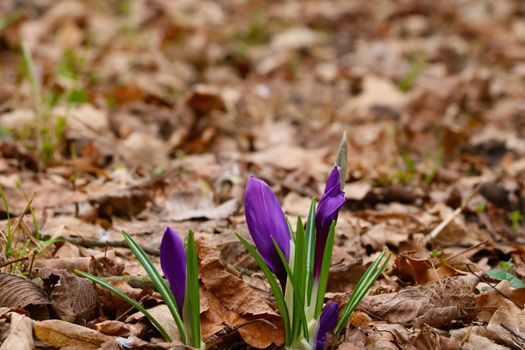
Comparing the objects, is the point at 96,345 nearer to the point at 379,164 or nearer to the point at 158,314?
the point at 158,314

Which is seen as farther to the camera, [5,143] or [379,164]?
[379,164]

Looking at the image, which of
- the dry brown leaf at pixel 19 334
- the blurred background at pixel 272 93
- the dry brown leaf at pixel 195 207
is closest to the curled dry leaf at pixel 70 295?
the dry brown leaf at pixel 19 334

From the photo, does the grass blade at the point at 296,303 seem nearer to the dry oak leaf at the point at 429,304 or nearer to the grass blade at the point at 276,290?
the grass blade at the point at 276,290

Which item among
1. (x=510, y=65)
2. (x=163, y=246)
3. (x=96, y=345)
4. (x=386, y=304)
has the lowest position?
(x=510, y=65)

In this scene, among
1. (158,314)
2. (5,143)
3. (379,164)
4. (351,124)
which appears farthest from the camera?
(351,124)

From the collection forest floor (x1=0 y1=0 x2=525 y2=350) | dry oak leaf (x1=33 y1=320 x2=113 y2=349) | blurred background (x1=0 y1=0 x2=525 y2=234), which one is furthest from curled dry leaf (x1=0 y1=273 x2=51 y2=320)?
blurred background (x1=0 y1=0 x2=525 y2=234)

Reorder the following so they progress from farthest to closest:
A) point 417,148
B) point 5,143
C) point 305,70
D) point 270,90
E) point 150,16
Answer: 1. point 150,16
2. point 305,70
3. point 270,90
4. point 417,148
5. point 5,143

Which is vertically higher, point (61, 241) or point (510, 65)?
point (61, 241)

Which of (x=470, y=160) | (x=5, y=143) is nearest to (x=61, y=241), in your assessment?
(x=5, y=143)
